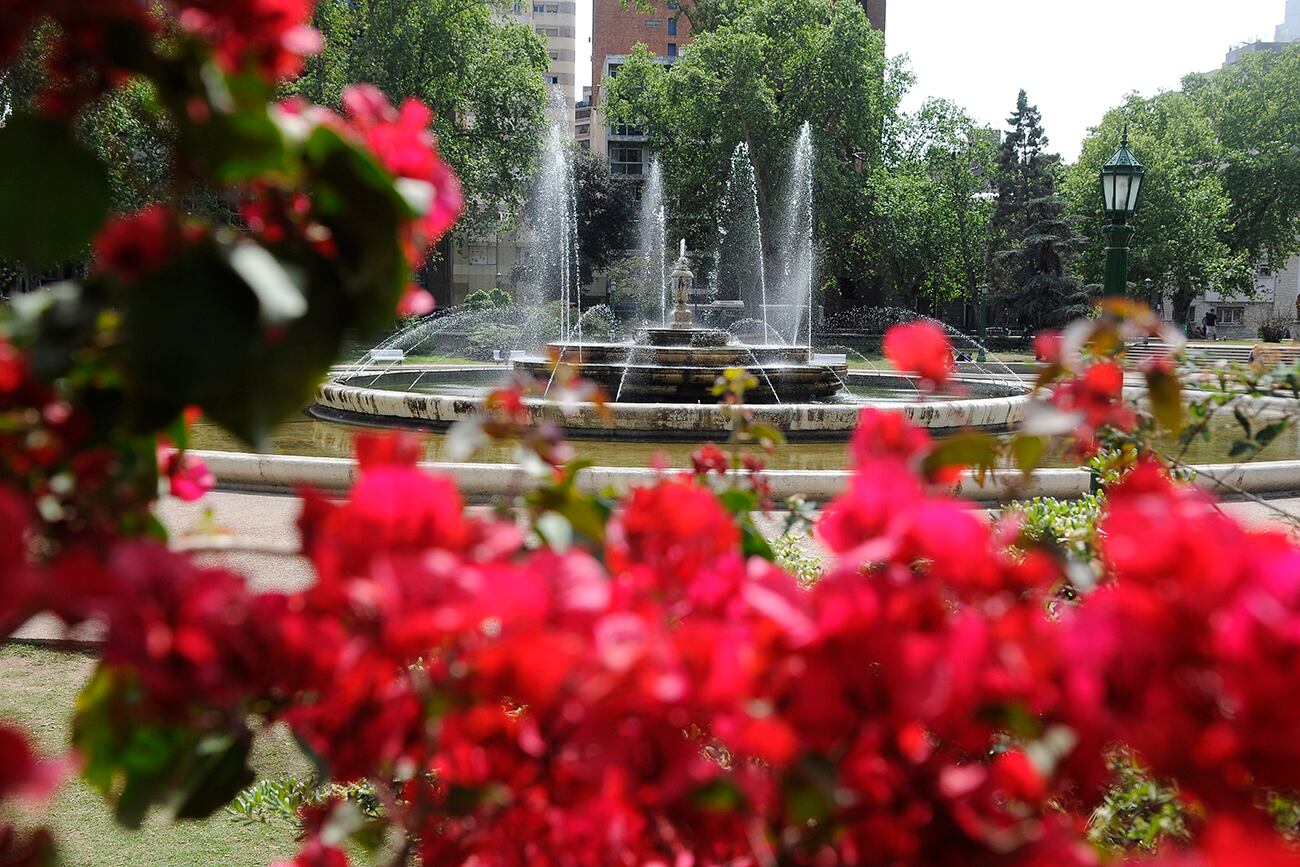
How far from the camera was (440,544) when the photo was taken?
737 mm

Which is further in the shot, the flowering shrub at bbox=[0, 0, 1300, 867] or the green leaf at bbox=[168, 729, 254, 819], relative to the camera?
the green leaf at bbox=[168, 729, 254, 819]

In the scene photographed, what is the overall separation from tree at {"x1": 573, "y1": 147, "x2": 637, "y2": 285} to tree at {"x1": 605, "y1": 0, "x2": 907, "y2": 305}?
10753 millimetres

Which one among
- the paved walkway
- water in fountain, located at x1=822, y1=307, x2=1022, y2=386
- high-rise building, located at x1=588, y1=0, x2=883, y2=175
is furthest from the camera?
high-rise building, located at x1=588, y1=0, x2=883, y2=175

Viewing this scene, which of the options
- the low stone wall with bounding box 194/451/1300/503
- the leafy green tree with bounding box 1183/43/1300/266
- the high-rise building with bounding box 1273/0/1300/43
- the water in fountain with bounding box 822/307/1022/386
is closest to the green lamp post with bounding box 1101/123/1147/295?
the low stone wall with bounding box 194/451/1300/503

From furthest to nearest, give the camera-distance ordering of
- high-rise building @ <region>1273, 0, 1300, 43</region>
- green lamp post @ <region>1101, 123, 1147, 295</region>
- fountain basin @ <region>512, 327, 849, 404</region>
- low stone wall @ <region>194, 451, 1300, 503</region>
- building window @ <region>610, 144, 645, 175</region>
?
high-rise building @ <region>1273, 0, 1300, 43</region>, building window @ <region>610, 144, 645, 175</region>, fountain basin @ <region>512, 327, 849, 404</region>, green lamp post @ <region>1101, 123, 1147, 295</region>, low stone wall @ <region>194, 451, 1300, 503</region>

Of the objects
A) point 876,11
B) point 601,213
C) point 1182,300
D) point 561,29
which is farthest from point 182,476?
point 561,29

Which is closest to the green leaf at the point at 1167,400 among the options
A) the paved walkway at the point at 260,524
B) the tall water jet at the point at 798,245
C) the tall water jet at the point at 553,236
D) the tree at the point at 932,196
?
the paved walkway at the point at 260,524

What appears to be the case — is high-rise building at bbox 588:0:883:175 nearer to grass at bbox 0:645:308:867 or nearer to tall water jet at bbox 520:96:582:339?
tall water jet at bbox 520:96:582:339

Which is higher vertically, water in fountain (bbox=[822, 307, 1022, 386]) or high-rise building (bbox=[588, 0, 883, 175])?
high-rise building (bbox=[588, 0, 883, 175])

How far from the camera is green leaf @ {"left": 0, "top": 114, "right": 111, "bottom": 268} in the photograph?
0.78 meters

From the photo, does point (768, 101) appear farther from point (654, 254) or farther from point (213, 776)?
point (213, 776)

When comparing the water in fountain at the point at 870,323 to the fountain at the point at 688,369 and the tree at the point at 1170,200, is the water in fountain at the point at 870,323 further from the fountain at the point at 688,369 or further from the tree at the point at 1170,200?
the fountain at the point at 688,369

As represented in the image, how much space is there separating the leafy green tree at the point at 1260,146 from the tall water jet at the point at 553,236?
1085 inches

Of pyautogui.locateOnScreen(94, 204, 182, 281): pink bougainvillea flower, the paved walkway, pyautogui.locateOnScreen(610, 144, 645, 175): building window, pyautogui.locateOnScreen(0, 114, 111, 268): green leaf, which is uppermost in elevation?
pyautogui.locateOnScreen(610, 144, 645, 175): building window
